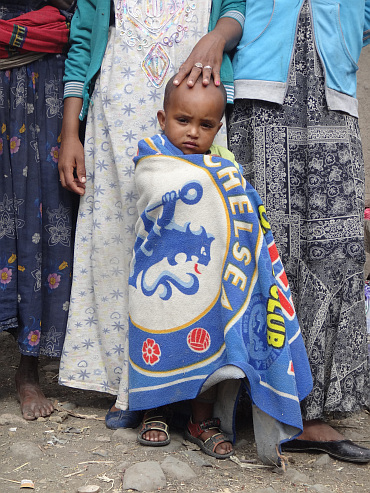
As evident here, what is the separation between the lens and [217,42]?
229 cm

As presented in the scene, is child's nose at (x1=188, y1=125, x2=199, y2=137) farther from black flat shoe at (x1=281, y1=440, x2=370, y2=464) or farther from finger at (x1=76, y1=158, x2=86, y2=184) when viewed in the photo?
black flat shoe at (x1=281, y1=440, x2=370, y2=464)

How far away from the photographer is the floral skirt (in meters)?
2.54

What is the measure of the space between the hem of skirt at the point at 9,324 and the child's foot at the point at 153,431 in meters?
0.72

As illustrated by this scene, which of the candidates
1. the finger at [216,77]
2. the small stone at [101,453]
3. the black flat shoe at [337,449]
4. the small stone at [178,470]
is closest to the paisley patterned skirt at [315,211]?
the black flat shoe at [337,449]

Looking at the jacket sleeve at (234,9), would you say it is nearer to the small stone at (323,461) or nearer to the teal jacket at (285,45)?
the teal jacket at (285,45)

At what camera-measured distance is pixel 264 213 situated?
2.21m

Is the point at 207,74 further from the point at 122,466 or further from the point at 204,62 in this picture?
the point at 122,466

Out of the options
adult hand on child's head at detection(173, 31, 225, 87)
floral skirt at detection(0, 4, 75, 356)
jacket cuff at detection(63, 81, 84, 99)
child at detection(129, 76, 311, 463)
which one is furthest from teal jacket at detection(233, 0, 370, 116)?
floral skirt at detection(0, 4, 75, 356)

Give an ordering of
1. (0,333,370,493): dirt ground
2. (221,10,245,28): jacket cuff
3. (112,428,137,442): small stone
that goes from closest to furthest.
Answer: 1. (0,333,370,493): dirt ground
2. (112,428,137,442): small stone
3. (221,10,245,28): jacket cuff

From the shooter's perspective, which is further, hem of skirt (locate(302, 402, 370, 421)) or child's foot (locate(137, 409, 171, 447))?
hem of skirt (locate(302, 402, 370, 421))

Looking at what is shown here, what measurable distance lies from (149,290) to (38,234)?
2.25 ft

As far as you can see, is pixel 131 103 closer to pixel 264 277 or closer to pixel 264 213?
pixel 264 213

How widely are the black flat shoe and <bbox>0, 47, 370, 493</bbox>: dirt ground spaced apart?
26mm

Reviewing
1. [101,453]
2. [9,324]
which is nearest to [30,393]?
[9,324]
